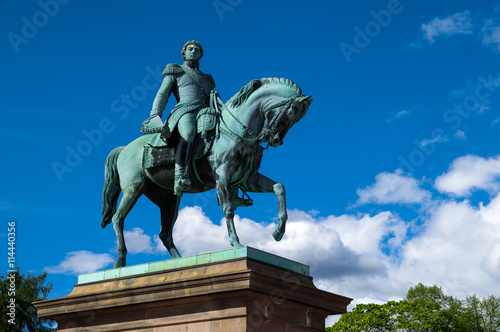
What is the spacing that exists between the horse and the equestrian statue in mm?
18

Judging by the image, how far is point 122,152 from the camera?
564 inches

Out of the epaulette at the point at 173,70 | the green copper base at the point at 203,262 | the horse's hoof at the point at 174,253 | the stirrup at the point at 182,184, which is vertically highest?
the epaulette at the point at 173,70

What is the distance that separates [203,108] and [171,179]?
5.06 ft

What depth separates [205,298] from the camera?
10789mm

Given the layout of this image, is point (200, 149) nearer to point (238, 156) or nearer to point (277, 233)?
point (238, 156)

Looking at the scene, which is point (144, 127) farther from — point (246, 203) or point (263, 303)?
point (263, 303)

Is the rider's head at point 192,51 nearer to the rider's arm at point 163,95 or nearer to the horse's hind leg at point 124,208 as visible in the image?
the rider's arm at point 163,95

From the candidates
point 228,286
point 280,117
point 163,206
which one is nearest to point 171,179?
point 163,206

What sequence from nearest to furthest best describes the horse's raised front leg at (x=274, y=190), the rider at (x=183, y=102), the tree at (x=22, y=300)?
the horse's raised front leg at (x=274, y=190) → the rider at (x=183, y=102) → the tree at (x=22, y=300)

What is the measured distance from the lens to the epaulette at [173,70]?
14234 mm

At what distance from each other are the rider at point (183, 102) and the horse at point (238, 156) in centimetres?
35

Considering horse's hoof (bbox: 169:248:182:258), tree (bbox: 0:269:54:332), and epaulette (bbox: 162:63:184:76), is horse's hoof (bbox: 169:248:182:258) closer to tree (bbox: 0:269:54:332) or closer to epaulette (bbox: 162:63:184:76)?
epaulette (bbox: 162:63:184:76)

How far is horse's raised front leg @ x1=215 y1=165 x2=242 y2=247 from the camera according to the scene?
479 inches

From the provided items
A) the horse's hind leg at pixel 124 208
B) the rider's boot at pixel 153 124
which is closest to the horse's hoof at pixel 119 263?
the horse's hind leg at pixel 124 208
